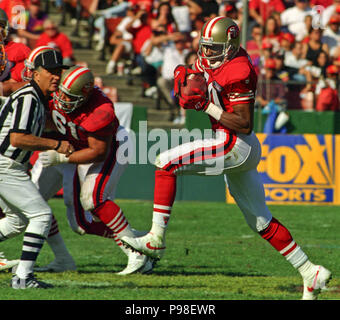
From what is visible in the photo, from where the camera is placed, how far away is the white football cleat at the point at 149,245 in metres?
6.15

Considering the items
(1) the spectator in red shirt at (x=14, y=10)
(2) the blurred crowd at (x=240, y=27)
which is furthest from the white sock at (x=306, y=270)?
(1) the spectator in red shirt at (x=14, y=10)

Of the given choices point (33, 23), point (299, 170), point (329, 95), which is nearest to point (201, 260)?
point (299, 170)

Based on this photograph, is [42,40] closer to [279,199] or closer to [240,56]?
[279,199]

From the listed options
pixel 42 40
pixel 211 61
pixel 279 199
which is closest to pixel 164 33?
pixel 42 40

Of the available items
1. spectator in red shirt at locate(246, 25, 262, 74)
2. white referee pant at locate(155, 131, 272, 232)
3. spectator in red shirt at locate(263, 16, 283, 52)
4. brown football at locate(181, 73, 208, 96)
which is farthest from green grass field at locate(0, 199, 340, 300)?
spectator in red shirt at locate(263, 16, 283, 52)

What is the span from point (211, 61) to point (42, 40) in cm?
883

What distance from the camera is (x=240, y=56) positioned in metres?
6.16

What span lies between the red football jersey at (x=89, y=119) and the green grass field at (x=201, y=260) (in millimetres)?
1271

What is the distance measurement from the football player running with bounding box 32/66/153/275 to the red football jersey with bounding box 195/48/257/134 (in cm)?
100

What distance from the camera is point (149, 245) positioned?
618 cm

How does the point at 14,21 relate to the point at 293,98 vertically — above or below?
above

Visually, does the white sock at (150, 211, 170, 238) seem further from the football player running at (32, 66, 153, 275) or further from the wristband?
→ the wristband

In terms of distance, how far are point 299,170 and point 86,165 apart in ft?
21.4

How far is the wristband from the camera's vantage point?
5918mm
